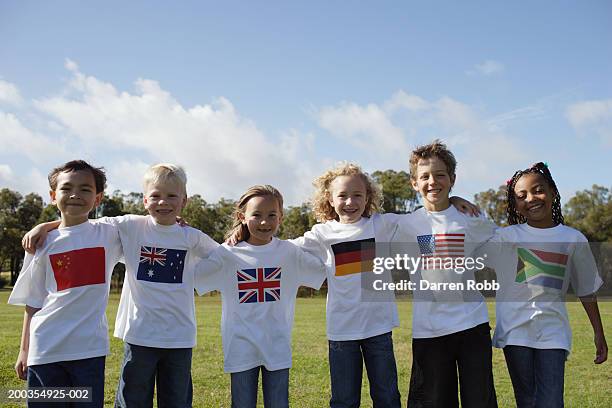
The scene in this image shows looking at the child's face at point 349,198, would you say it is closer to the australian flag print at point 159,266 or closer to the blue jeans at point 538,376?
the australian flag print at point 159,266

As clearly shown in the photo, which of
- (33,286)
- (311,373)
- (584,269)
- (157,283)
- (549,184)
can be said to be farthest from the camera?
(311,373)

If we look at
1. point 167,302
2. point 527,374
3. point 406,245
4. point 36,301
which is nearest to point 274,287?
point 167,302

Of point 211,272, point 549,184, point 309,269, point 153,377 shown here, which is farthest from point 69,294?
point 549,184

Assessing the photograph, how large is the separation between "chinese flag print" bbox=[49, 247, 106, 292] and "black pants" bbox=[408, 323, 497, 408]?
2.27 meters

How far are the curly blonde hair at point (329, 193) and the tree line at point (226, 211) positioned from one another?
33708 millimetres

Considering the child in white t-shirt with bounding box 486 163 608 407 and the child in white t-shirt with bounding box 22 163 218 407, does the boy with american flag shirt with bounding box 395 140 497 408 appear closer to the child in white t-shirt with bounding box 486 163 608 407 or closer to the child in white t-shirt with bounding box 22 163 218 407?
the child in white t-shirt with bounding box 486 163 608 407

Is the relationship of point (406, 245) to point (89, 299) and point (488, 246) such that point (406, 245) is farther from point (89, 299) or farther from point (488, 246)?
point (89, 299)

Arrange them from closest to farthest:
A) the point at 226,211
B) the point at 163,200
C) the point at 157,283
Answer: the point at 157,283 < the point at 163,200 < the point at 226,211

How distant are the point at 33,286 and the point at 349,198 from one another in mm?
2253

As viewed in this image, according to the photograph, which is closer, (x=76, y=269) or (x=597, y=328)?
(x=76, y=269)

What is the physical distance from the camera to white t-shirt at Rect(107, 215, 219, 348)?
3.49 meters

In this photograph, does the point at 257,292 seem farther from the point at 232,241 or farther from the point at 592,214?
the point at 592,214

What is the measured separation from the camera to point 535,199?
383 cm

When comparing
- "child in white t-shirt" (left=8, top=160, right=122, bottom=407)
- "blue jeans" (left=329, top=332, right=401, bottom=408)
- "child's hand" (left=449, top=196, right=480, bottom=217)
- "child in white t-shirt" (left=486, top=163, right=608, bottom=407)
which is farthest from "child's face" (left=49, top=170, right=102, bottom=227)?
"child in white t-shirt" (left=486, top=163, right=608, bottom=407)
